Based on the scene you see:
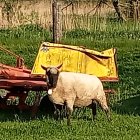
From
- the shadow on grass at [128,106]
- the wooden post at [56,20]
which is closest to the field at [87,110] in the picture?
the shadow on grass at [128,106]

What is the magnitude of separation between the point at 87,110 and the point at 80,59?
31.3 inches

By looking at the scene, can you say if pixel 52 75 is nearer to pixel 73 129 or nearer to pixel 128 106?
pixel 73 129

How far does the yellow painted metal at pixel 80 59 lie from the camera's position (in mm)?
8977

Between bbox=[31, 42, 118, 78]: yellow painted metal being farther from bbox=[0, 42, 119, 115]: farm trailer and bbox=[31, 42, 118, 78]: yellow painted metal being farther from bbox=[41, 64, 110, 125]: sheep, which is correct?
bbox=[41, 64, 110, 125]: sheep

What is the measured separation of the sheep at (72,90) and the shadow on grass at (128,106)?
95 cm

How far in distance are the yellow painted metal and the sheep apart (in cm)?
80

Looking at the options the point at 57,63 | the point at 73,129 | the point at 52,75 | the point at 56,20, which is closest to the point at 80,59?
the point at 57,63

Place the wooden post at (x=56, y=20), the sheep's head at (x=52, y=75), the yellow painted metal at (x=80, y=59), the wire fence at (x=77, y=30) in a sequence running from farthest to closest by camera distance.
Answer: the wire fence at (x=77, y=30) < the wooden post at (x=56, y=20) < the yellow painted metal at (x=80, y=59) < the sheep's head at (x=52, y=75)

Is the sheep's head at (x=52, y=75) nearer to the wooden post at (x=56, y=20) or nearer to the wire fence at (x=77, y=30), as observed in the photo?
the wooden post at (x=56, y=20)

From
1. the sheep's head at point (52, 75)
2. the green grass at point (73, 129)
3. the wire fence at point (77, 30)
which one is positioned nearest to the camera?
the green grass at point (73, 129)

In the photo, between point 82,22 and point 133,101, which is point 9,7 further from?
point 133,101

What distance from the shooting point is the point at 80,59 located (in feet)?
29.7

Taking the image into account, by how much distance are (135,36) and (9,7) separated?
418 cm

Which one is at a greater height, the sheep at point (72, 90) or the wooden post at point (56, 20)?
the wooden post at point (56, 20)
